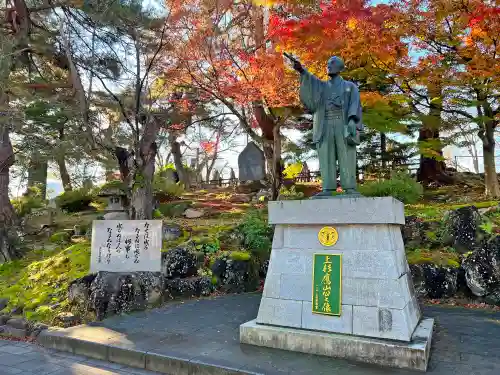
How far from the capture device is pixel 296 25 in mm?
9820

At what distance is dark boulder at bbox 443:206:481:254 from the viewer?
7.43 m

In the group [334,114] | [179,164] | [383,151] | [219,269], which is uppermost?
[179,164]

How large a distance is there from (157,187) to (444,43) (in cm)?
1208

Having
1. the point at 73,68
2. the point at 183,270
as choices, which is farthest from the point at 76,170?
the point at 183,270

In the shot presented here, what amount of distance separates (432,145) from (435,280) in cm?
794

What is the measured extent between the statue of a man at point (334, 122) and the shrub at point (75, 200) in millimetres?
14720

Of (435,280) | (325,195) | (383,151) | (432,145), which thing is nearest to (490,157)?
(432,145)

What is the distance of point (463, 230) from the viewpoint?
7.60 m

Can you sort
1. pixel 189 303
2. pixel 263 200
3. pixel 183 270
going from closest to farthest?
pixel 189 303
pixel 183 270
pixel 263 200

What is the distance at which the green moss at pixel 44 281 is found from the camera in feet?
21.8

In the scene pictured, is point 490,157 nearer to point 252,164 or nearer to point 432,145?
point 432,145

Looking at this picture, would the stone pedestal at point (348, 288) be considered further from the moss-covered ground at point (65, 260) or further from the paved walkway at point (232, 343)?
the moss-covered ground at point (65, 260)

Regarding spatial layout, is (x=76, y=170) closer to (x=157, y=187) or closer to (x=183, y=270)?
(x=157, y=187)

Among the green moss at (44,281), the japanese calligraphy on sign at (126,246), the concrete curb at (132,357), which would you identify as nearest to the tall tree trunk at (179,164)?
the green moss at (44,281)
